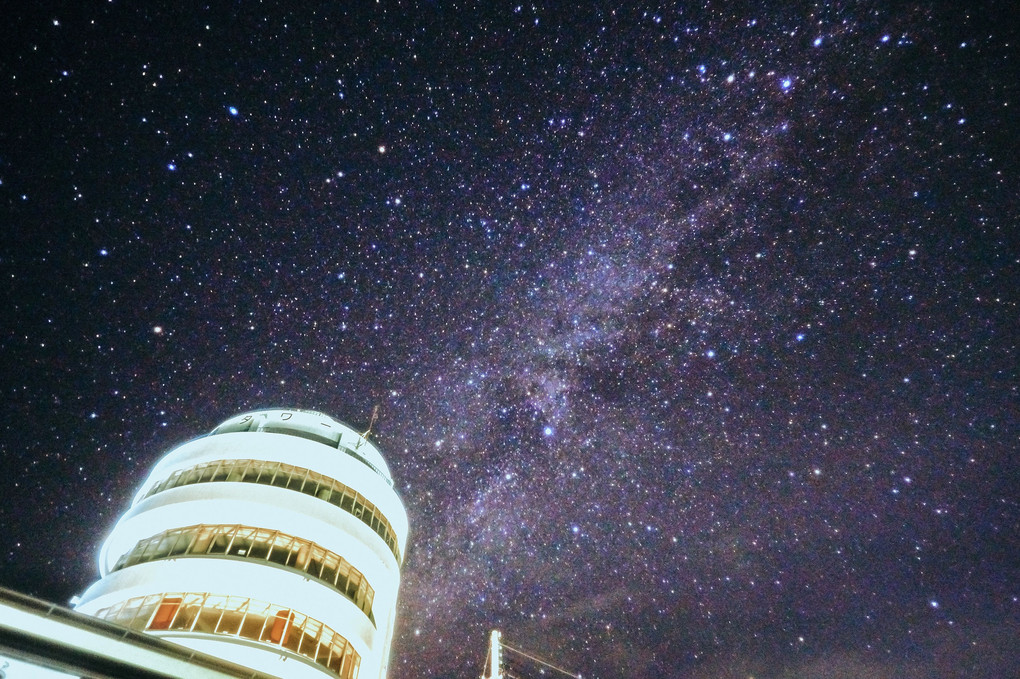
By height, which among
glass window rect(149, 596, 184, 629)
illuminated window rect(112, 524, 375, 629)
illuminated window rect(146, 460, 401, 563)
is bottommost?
glass window rect(149, 596, 184, 629)

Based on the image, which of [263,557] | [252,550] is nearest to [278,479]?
[252,550]

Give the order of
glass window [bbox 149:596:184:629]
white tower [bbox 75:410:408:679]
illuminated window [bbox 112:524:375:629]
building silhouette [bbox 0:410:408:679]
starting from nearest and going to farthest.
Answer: glass window [bbox 149:596:184:629]
building silhouette [bbox 0:410:408:679]
white tower [bbox 75:410:408:679]
illuminated window [bbox 112:524:375:629]

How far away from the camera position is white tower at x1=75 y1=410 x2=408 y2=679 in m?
21.9

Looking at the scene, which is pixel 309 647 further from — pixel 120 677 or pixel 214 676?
pixel 120 677

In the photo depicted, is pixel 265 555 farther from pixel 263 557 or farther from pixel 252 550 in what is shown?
pixel 252 550

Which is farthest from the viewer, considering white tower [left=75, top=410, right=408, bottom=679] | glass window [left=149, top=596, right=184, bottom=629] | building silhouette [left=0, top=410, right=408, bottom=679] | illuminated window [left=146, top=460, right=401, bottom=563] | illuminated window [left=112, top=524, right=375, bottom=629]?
illuminated window [left=146, top=460, right=401, bottom=563]

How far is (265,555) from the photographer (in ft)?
80.6

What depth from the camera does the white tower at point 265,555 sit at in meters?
21.9

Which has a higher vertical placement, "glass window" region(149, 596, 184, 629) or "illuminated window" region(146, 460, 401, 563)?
"illuminated window" region(146, 460, 401, 563)

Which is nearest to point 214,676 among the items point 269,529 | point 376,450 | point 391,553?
point 269,529

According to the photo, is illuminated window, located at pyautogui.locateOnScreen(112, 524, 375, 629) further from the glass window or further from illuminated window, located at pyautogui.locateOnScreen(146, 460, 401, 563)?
illuminated window, located at pyautogui.locateOnScreen(146, 460, 401, 563)

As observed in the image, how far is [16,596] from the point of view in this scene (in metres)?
14.2

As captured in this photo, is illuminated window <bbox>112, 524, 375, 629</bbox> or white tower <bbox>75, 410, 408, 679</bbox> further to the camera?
illuminated window <bbox>112, 524, 375, 629</bbox>


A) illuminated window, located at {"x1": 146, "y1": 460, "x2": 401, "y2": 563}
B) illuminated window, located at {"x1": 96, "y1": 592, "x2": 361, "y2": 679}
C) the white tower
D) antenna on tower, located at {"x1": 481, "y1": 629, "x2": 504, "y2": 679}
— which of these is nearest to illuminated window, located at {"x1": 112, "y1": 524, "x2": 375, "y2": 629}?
the white tower
